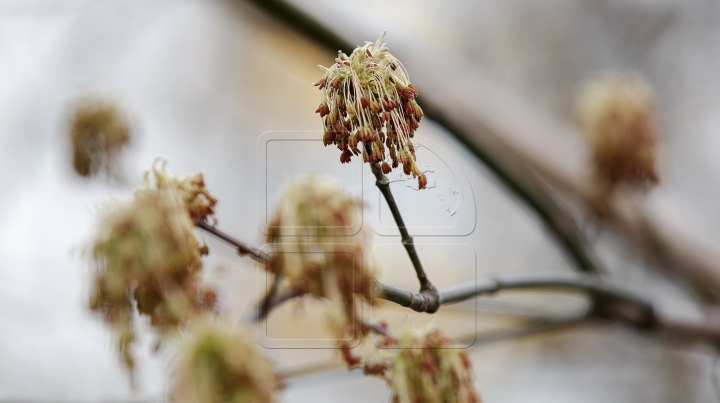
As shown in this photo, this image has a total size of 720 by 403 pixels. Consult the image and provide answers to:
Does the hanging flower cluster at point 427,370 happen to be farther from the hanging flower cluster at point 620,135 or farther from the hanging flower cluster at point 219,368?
the hanging flower cluster at point 620,135

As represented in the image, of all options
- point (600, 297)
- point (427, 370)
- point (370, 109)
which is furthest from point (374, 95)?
point (600, 297)

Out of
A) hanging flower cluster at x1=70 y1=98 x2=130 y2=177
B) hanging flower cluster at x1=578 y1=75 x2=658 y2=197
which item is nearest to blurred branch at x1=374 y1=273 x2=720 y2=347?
hanging flower cluster at x1=578 y1=75 x2=658 y2=197

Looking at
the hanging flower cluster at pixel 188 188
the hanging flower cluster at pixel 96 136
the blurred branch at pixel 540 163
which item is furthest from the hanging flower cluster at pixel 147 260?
the blurred branch at pixel 540 163

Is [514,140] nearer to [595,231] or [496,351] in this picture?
[595,231]

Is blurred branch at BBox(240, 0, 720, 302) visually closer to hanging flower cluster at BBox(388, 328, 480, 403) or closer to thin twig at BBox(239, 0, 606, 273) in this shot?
thin twig at BBox(239, 0, 606, 273)

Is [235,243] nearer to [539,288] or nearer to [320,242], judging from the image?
[320,242]

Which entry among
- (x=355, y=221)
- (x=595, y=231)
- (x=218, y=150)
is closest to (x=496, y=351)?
(x=595, y=231)

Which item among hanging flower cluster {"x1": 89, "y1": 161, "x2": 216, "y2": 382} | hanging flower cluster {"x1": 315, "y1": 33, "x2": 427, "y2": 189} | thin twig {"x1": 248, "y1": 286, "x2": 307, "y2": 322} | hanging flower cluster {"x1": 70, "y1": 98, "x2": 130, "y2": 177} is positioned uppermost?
hanging flower cluster {"x1": 70, "y1": 98, "x2": 130, "y2": 177}
